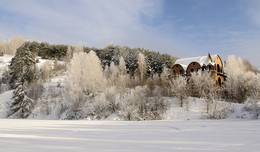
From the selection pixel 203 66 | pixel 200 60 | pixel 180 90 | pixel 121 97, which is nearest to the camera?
pixel 121 97

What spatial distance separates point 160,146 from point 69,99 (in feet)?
108

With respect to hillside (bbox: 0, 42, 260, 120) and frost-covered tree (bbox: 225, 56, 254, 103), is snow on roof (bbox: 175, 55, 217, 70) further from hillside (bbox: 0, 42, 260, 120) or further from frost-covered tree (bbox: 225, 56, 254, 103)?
frost-covered tree (bbox: 225, 56, 254, 103)

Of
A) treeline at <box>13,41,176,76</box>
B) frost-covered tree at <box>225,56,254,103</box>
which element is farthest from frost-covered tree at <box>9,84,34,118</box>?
frost-covered tree at <box>225,56,254,103</box>

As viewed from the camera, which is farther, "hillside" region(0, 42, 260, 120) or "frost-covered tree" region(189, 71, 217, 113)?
"frost-covered tree" region(189, 71, 217, 113)

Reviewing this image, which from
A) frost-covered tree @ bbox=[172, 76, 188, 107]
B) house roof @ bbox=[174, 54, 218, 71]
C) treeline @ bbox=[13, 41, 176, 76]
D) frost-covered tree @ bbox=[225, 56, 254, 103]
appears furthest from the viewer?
treeline @ bbox=[13, 41, 176, 76]

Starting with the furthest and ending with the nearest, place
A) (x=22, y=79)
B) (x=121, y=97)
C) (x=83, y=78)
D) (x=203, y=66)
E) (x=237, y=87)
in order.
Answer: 1. (x=22, y=79)
2. (x=203, y=66)
3. (x=237, y=87)
4. (x=83, y=78)
5. (x=121, y=97)

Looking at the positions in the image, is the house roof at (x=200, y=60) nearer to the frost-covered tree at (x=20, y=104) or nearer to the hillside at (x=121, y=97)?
the hillside at (x=121, y=97)

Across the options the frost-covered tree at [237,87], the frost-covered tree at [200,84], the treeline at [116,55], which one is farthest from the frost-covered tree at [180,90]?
the treeline at [116,55]

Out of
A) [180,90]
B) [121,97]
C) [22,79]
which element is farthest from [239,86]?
[22,79]

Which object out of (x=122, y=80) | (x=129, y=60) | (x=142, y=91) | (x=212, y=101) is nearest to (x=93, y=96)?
(x=142, y=91)

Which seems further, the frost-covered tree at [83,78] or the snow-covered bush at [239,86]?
the snow-covered bush at [239,86]

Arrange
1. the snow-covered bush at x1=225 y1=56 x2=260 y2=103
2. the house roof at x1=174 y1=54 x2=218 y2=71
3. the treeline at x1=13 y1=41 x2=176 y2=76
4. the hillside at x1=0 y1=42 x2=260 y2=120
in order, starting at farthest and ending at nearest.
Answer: the treeline at x1=13 y1=41 x2=176 y2=76 → the house roof at x1=174 y1=54 x2=218 y2=71 → the snow-covered bush at x1=225 y1=56 x2=260 y2=103 → the hillside at x1=0 y1=42 x2=260 y2=120

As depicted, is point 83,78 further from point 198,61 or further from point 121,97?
point 198,61

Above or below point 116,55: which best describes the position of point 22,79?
below
